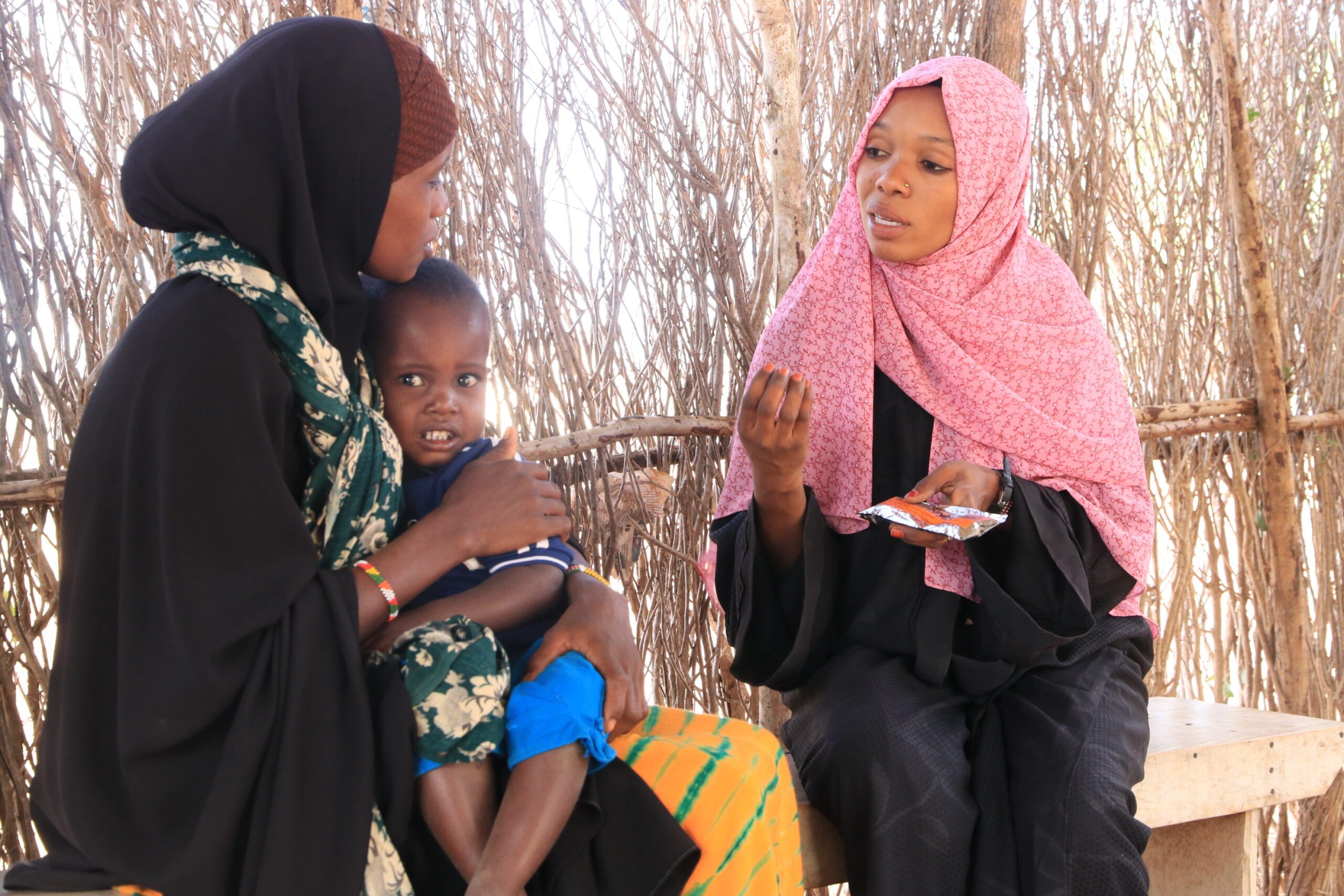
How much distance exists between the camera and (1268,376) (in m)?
3.91

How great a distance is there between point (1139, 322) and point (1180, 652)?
3.90 feet

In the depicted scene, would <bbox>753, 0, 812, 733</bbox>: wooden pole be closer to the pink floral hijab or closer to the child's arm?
the pink floral hijab

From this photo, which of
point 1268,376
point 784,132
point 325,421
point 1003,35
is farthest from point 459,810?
point 1268,376

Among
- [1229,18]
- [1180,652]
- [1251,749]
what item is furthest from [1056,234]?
[1251,749]

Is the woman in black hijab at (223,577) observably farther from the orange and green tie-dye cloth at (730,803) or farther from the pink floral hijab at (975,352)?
the pink floral hijab at (975,352)

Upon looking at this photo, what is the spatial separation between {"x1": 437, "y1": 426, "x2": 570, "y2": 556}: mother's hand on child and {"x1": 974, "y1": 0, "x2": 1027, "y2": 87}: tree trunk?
2.39 metres

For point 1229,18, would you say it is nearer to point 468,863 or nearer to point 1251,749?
point 1251,749

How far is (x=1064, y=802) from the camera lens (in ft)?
6.40

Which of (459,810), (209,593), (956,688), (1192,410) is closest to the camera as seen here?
(209,593)

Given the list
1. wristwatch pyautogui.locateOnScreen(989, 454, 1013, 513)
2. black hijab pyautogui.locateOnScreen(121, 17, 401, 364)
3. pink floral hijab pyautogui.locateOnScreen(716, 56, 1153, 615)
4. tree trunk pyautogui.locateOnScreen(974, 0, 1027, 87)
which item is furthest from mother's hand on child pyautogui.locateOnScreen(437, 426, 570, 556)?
tree trunk pyautogui.locateOnScreen(974, 0, 1027, 87)

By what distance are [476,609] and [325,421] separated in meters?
0.36

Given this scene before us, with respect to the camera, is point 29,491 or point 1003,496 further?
point 29,491

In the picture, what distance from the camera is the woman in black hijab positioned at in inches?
57.9

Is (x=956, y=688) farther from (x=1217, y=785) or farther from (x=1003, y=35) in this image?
(x=1003, y=35)
